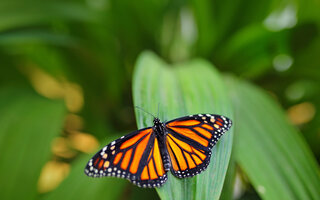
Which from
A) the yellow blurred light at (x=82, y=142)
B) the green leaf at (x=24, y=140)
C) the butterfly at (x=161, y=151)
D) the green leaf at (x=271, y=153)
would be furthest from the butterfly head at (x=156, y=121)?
the yellow blurred light at (x=82, y=142)

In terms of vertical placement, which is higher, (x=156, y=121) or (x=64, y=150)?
(x=64, y=150)

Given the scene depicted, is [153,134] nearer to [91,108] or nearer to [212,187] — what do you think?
[212,187]

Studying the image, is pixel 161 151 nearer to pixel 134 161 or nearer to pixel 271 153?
pixel 134 161

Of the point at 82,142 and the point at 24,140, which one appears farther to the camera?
the point at 82,142

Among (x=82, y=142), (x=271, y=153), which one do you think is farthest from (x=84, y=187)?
(x=82, y=142)

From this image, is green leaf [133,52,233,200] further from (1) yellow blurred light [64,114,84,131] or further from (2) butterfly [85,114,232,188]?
(1) yellow blurred light [64,114,84,131]
